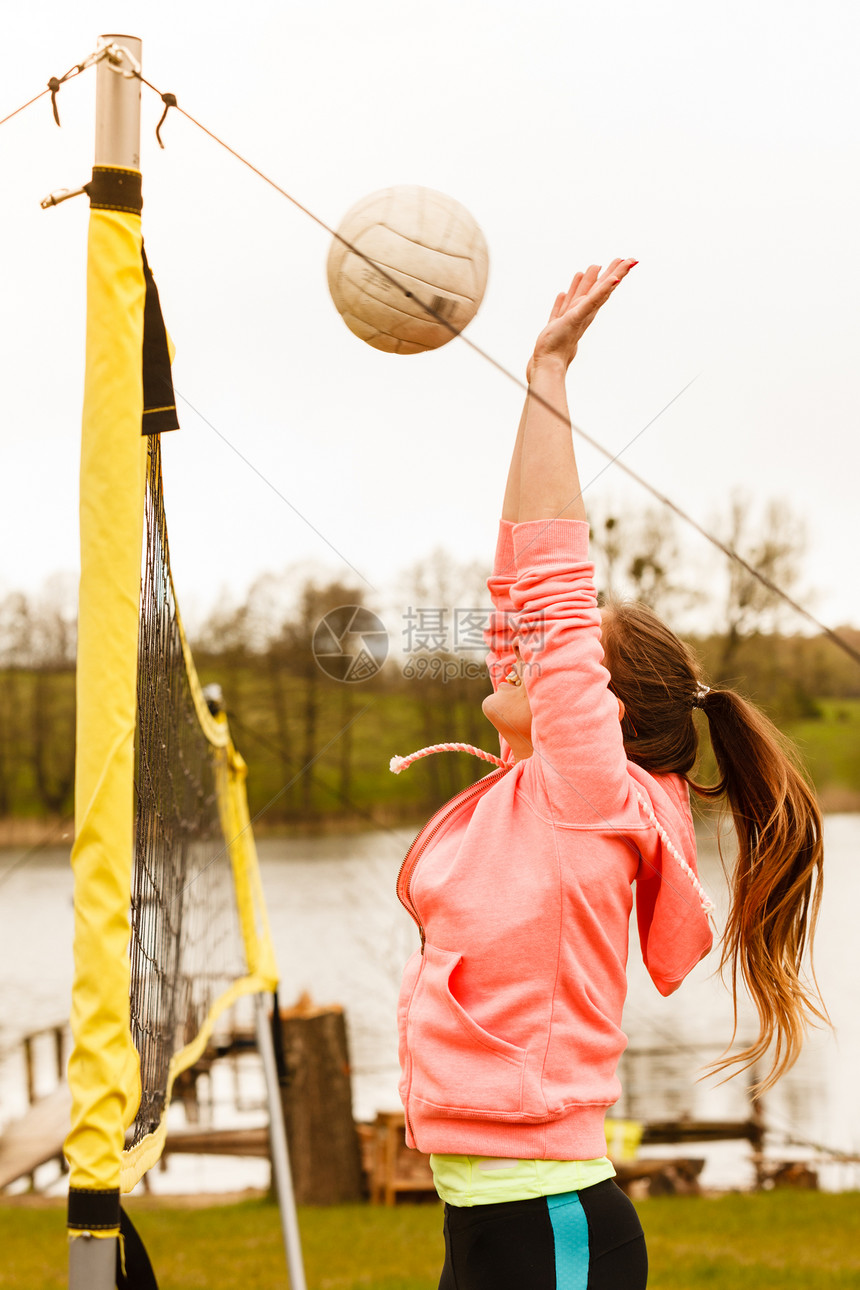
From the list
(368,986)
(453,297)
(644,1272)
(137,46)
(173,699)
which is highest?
(137,46)

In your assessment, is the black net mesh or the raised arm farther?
the black net mesh

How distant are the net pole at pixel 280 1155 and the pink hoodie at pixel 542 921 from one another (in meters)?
2.38

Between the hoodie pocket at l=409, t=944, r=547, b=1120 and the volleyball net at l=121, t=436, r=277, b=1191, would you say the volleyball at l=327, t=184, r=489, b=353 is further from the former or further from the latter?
the hoodie pocket at l=409, t=944, r=547, b=1120

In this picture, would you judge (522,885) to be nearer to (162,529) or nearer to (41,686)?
(162,529)

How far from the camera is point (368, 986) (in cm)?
1673

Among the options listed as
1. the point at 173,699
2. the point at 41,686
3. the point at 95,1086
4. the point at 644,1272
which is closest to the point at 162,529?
the point at 173,699

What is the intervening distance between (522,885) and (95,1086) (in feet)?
1.78

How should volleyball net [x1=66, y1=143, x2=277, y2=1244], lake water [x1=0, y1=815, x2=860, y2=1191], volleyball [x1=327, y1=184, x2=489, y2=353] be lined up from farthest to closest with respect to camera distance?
lake water [x1=0, y1=815, x2=860, y2=1191], volleyball [x1=327, y1=184, x2=489, y2=353], volleyball net [x1=66, y1=143, x2=277, y2=1244]

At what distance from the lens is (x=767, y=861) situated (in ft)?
5.57

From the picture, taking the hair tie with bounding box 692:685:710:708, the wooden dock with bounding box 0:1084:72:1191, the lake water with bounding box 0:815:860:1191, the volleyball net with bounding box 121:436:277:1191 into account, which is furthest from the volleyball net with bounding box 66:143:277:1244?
the wooden dock with bounding box 0:1084:72:1191

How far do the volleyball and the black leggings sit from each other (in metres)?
1.31

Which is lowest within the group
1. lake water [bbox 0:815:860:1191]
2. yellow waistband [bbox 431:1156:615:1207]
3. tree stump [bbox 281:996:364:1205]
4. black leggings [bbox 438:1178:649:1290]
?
lake water [bbox 0:815:860:1191]

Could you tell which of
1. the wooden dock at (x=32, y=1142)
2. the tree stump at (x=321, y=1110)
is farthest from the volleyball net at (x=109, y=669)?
the wooden dock at (x=32, y=1142)

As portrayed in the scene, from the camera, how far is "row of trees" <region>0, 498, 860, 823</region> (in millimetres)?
13516
